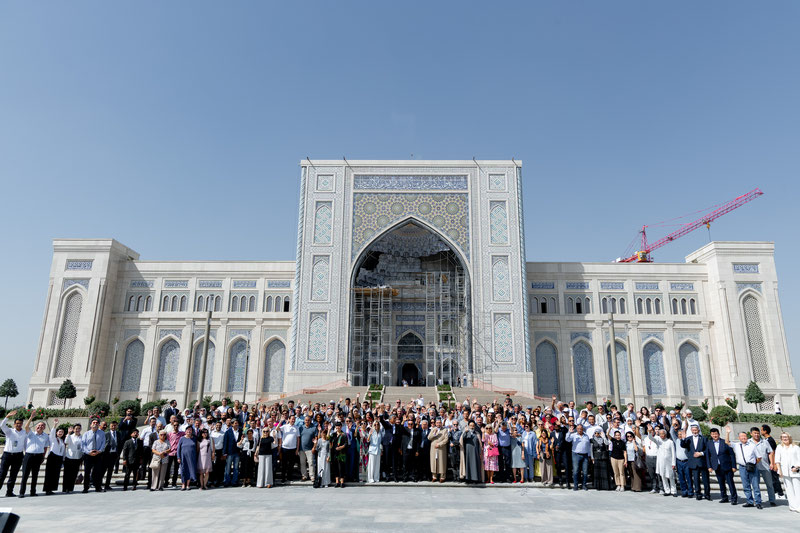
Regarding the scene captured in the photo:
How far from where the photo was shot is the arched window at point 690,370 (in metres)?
27.0

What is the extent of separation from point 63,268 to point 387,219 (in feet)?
56.1

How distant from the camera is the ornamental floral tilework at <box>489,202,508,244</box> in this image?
27.1 m

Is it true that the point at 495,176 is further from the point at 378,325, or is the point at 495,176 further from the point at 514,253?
the point at 378,325

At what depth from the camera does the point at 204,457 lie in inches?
370

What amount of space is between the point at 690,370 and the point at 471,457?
22.3m

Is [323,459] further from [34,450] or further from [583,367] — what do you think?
[583,367]

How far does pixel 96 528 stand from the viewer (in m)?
6.04

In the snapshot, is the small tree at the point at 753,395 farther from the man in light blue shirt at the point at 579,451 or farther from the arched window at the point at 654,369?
the man in light blue shirt at the point at 579,451

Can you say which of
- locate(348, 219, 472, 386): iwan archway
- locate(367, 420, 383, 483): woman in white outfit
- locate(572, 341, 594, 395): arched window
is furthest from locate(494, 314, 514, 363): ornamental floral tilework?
locate(367, 420, 383, 483): woman in white outfit

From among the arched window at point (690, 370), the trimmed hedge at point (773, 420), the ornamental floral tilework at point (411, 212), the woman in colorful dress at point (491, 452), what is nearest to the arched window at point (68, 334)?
the ornamental floral tilework at point (411, 212)

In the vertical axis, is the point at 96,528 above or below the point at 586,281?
below

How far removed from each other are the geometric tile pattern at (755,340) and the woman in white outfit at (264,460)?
2527 cm

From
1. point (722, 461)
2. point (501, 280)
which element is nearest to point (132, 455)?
point (722, 461)

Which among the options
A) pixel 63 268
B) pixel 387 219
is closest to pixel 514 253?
pixel 387 219
